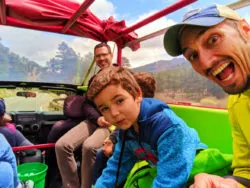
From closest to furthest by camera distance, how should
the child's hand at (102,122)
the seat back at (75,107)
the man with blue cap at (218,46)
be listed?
the man with blue cap at (218,46) < the child's hand at (102,122) < the seat back at (75,107)

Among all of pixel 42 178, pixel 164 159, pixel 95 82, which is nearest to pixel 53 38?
pixel 42 178

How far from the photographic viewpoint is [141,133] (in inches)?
40.6

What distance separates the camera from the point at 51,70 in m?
2.83

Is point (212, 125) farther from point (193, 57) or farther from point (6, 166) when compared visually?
point (6, 166)

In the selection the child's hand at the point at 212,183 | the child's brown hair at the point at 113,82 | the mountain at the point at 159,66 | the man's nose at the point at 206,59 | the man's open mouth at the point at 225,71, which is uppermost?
the mountain at the point at 159,66

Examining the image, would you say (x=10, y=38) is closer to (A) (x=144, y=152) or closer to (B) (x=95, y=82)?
(B) (x=95, y=82)

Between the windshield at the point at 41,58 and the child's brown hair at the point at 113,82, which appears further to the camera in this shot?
the windshield at the point at 41,58

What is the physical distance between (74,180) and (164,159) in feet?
4.16

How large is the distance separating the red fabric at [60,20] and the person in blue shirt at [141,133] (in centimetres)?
130

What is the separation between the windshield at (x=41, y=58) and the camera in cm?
254

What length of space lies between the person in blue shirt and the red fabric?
4.27 ft

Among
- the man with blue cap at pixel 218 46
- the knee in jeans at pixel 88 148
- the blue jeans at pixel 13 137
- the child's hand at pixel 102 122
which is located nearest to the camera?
the man with blue cap at pixel 218 46

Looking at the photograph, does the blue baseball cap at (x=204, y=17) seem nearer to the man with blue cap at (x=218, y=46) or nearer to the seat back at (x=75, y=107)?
the man with blue cap at (x=218, y=46)

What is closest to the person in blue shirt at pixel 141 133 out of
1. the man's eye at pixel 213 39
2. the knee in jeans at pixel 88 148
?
the man's eye at pixel 213 39
